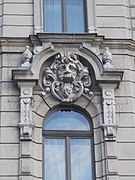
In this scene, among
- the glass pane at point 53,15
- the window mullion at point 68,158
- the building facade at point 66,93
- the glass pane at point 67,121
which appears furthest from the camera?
the glass pane at point 53,15

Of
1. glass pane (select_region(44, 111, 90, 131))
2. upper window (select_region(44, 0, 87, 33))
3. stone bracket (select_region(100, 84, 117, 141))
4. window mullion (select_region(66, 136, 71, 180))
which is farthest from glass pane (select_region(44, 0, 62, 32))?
window mullion (select_region(66, 136, 71, 180))

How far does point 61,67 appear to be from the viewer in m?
17.5

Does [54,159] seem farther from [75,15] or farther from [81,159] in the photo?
[75,15]

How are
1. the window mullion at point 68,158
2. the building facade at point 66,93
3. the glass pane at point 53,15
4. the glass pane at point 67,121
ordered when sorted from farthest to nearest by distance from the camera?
1. the glass pane at point 53,15
2. the glass pane at point 67,121
3. the window mullion at point 68,158
4. the building facade at point 66,93

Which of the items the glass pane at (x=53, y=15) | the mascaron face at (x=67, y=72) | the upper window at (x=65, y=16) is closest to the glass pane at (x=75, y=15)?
the upper window at (x=65, y=16)

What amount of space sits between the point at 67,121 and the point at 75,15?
366 centimetres

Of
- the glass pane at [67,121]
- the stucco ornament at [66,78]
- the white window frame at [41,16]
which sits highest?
the white window frame at [41,16]

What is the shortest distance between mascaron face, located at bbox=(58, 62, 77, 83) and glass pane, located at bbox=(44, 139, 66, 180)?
1.79m

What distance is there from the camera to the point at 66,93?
17188mm

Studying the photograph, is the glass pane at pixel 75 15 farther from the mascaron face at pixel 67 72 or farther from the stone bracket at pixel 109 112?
the stone bracket at pixel 109 112

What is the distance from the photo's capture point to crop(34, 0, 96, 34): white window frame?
1831 centimetres

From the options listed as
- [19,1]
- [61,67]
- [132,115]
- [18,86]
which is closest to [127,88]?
[132,115]

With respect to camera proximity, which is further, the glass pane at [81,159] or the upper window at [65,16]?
the upper window at [65,16]

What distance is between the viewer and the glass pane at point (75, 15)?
61.3ft
